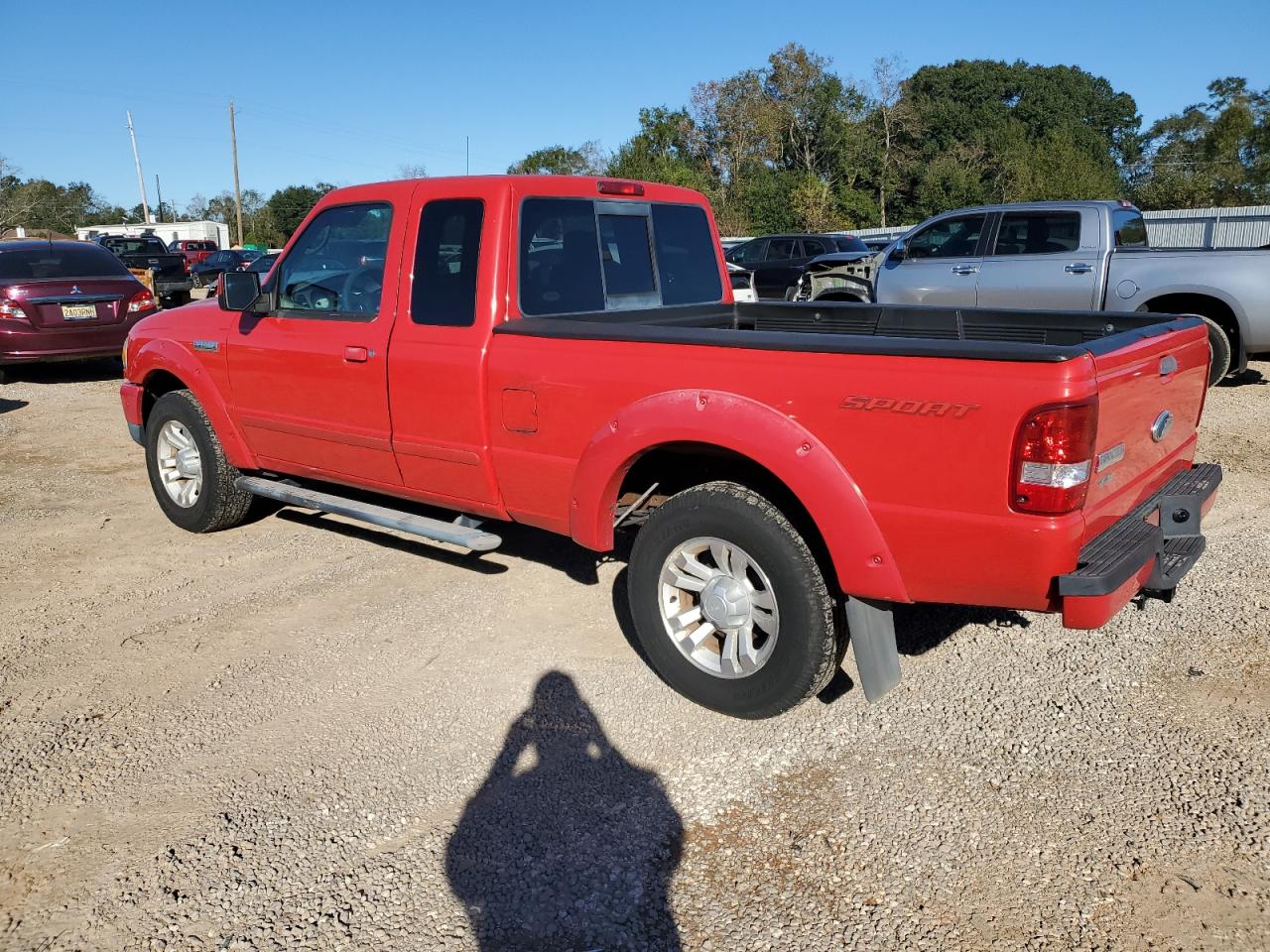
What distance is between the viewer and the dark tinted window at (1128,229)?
9.77 meters

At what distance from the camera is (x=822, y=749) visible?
3582mm

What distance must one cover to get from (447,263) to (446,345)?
40 centimetres

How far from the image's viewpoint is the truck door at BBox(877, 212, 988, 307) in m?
10.5

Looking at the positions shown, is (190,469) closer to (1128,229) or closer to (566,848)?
(566,848)

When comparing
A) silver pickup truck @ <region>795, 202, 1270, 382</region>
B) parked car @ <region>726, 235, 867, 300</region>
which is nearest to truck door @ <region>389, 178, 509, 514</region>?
silver pickup truck @ <region>795, 202, 1270, 382</region>

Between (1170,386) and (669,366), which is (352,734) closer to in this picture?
(669,366)

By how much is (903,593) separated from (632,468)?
131cm

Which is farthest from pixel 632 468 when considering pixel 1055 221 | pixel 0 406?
pixel 0 406

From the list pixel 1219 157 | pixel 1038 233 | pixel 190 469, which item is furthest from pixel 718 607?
pixel 1219 157

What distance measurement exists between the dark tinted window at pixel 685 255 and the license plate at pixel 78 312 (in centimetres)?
901

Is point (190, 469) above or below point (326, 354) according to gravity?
below

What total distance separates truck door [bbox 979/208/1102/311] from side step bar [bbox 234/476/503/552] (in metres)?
7.15

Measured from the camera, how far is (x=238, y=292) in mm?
5133

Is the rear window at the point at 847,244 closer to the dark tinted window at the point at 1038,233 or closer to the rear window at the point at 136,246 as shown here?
the dark tinted window at the point at 1038,233
